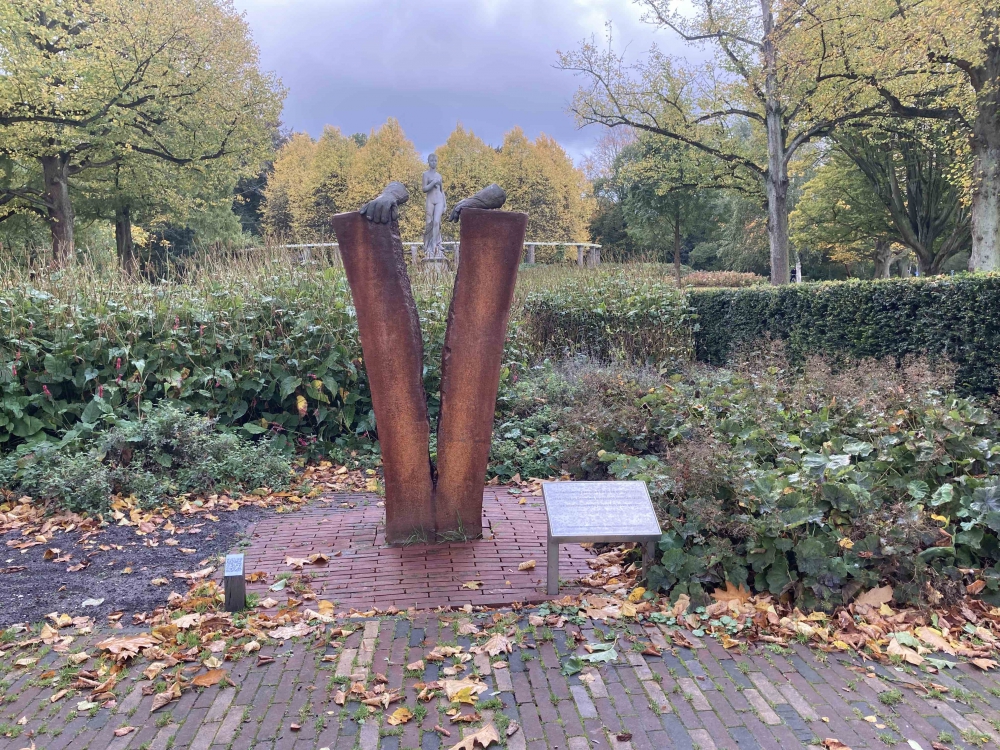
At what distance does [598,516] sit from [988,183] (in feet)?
45.4

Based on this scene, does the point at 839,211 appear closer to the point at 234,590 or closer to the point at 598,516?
the point at 598,516

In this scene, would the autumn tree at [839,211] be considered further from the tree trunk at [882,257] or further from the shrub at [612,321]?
the shrub at [612,321]

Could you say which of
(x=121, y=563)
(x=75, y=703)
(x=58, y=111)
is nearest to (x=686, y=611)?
(x=75, y=703)

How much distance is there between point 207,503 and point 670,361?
6793mm

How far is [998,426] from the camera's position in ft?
14.8

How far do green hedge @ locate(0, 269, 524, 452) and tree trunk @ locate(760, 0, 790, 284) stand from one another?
12.4 meters

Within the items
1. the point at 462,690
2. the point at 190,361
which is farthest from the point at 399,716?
the point at 190,361

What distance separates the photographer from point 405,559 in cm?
400

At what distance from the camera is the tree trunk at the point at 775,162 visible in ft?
53.0

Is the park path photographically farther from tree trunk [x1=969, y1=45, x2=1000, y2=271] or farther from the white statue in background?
the white statue in background

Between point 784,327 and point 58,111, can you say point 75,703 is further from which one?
point 58,111

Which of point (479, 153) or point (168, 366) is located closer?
point (168, 366)

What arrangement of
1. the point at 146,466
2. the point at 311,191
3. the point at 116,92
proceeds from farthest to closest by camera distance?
the point at 311,191
the point at 116,92
the point at 146,466

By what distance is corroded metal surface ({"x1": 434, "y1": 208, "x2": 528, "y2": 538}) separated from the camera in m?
3.91
